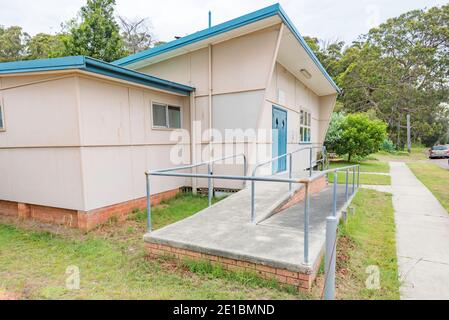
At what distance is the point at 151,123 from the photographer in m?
6.69

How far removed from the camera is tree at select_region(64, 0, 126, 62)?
15.9m

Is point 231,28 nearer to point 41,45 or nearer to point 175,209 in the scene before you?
point 175,209

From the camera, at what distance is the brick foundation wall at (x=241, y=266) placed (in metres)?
2.79

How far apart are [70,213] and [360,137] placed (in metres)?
17.2

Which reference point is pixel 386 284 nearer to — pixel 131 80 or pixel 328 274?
pixel 328 274

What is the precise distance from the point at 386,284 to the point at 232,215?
2508 millimetres

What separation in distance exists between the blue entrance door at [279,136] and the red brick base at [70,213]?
4.27 m

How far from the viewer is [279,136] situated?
848cm

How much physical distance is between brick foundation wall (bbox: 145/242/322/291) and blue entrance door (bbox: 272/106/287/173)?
5283 millimetres

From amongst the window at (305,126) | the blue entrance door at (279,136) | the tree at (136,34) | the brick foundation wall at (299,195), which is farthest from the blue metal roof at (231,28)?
the tree at (136,34)

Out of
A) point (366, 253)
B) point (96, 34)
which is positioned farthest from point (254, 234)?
point (96, 34)

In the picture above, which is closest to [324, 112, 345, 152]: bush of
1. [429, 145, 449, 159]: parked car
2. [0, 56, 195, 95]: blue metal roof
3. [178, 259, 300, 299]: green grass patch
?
[429, 145, 449, 159]: parked car

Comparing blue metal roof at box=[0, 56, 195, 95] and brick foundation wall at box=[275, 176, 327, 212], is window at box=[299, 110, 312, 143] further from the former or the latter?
blue metal roof at box=[0, 56, 195, 95]
